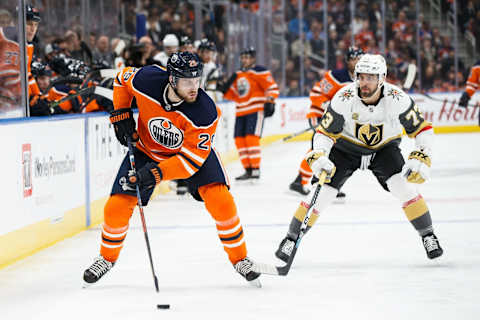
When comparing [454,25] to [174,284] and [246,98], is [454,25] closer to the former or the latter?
[246,98]

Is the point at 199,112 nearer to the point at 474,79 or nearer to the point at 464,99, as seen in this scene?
the point at 474,79

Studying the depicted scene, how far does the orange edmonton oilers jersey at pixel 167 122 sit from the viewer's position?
148 inches

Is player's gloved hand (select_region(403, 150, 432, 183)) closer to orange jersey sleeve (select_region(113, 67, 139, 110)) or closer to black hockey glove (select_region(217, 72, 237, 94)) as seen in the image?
orange jersey sleeve (select_region(113, 67, 139, 110))

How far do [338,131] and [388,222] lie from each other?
6.07 ft

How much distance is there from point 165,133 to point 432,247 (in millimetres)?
1584

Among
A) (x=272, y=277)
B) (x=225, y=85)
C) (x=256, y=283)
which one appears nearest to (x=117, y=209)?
(x=256, y=283)

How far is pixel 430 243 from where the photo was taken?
4.48 meters

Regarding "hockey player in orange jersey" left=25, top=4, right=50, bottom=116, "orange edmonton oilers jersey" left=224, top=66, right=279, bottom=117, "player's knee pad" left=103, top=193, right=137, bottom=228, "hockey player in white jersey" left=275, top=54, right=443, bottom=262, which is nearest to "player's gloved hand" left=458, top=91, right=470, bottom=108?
"orange edmonton oilers jersey" left=224, top=66, right=279, bottom=117

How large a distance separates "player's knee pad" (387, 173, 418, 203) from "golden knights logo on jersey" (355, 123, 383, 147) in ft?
0.72

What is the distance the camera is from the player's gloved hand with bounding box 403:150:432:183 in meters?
4.20

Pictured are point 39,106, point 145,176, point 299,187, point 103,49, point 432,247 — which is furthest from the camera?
point 103,49

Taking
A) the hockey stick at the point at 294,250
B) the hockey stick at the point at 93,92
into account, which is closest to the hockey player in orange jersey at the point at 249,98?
the hockey stick at the point at 93,92

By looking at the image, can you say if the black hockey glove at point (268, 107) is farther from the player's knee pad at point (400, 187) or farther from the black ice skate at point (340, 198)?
the player's knee pad at point (400, 187)

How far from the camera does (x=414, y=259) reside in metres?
4.66
